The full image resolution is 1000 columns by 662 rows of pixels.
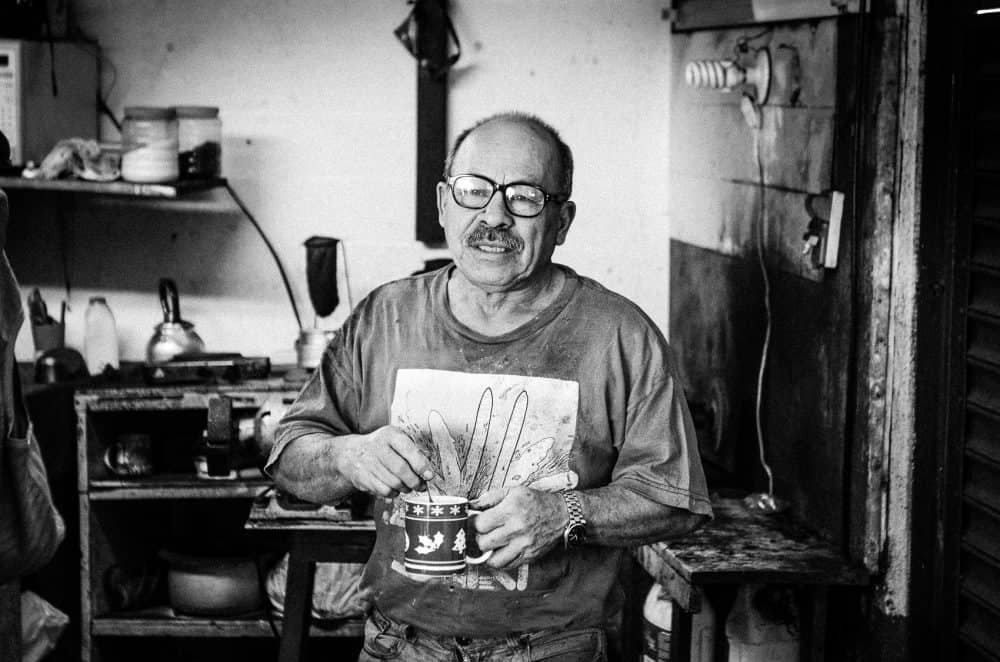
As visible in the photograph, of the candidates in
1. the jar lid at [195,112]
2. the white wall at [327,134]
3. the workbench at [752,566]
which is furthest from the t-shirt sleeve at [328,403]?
the white wall at [327,134]

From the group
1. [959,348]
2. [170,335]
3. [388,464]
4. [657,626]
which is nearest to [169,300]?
[170,335]

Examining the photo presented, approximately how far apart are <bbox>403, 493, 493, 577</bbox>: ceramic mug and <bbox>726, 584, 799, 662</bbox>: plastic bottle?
4.78 ft

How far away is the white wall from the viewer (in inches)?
167

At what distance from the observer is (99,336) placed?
417 cm

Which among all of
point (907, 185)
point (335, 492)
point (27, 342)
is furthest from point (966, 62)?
point (27, 342)

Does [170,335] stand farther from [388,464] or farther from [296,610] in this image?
[388,464]

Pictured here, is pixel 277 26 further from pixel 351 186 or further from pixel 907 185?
pixel 907 185

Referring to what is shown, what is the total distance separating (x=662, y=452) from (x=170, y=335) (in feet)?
7.54

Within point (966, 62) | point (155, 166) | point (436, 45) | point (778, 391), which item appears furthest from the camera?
point (436, 45)

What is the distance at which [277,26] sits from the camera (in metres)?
4.25

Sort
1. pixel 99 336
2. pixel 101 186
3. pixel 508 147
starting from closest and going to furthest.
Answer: pixel 508 147, pixel 101 186, pixel 99 336

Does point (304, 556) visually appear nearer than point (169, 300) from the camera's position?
Yes

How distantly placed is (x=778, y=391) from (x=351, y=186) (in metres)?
1.66

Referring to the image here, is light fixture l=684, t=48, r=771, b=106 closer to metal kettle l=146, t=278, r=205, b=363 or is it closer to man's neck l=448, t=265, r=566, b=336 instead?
man's neck l=448, t=265, r=566, b=336
